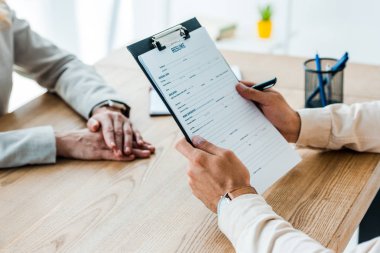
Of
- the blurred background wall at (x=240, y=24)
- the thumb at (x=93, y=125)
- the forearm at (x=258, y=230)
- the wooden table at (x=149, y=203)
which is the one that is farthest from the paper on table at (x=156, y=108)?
the blurred background wall at (x=240, y=24)

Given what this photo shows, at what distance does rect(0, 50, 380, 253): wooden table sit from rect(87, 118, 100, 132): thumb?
0.07 m

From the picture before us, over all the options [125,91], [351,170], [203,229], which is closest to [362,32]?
[125,91]

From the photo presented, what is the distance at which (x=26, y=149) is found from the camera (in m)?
1.18

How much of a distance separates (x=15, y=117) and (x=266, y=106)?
2.17 ft

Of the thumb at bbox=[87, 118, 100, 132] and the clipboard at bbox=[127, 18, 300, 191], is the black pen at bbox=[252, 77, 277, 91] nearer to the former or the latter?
the clipboard at bbox=[127, 18, 300, 191]

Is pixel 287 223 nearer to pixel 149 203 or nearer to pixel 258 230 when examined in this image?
pixel 258 230

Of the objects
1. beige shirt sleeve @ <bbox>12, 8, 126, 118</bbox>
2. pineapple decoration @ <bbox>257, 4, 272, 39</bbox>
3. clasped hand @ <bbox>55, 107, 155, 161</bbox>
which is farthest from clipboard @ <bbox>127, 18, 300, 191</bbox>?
pineapple decoration @ <bbox>257, 4, 272, 39</bbox>

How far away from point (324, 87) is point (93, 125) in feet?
1.88

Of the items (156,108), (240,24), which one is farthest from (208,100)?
(240,24)

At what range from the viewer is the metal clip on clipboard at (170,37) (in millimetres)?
1028

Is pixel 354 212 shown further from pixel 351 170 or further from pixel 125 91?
pixel 125 91

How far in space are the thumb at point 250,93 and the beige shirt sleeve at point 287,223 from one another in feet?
0.42

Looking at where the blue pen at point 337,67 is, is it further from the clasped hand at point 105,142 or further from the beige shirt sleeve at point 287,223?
the clasped hand at point 105,142

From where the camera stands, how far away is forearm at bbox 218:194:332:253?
0.84 m
